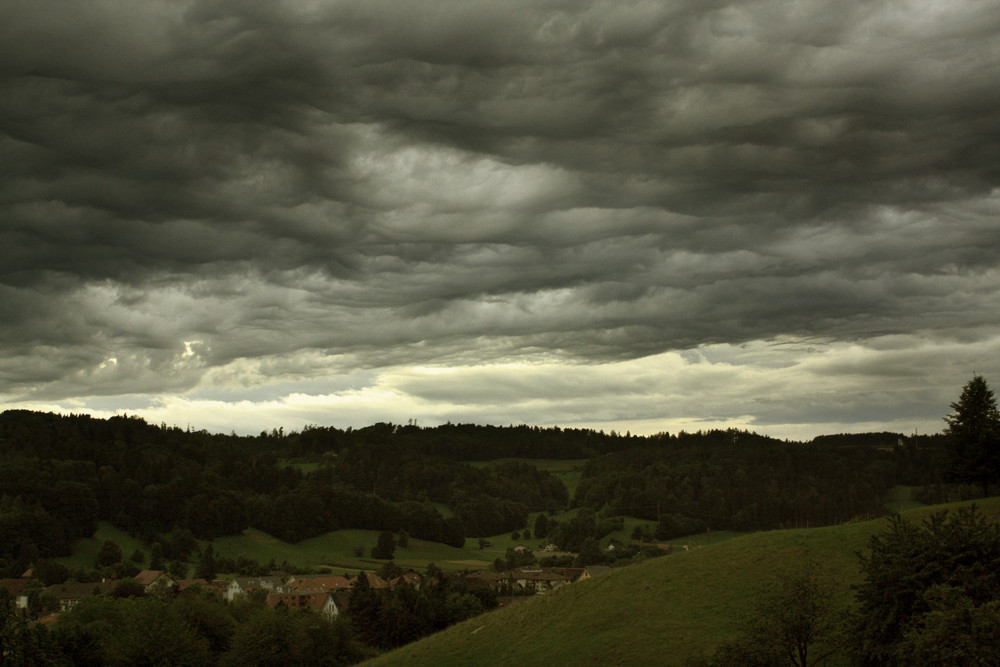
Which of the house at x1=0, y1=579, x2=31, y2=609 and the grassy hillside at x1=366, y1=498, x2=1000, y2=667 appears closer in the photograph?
the grassy hillside at x1=366, y1=498, x2=1000, y2=667

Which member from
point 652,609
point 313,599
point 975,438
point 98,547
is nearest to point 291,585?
point 313,599

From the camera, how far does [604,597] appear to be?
59156mm

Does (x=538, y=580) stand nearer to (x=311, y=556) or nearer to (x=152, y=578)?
(x=152, y=578)

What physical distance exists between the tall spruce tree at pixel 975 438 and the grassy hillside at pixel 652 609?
9565 mm

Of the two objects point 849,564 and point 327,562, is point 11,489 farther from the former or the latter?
point 849,564

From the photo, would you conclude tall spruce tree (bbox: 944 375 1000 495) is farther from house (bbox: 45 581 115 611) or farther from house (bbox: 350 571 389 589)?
house (bbox: 45 581 115 611)

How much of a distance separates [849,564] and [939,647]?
2407cm

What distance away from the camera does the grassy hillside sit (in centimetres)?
4841

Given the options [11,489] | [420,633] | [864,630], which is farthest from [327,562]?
[864,630]

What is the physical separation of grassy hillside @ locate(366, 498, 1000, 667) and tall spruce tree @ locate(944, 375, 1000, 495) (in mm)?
9565

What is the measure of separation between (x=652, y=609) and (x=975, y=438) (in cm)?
3188

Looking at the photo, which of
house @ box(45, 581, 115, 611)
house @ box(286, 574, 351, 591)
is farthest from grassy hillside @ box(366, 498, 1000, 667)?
house @ box(45, 581, 115, 611)

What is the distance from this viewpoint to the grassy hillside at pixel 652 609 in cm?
4841

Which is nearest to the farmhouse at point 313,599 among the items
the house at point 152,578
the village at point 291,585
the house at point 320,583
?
the village at point 291,585
